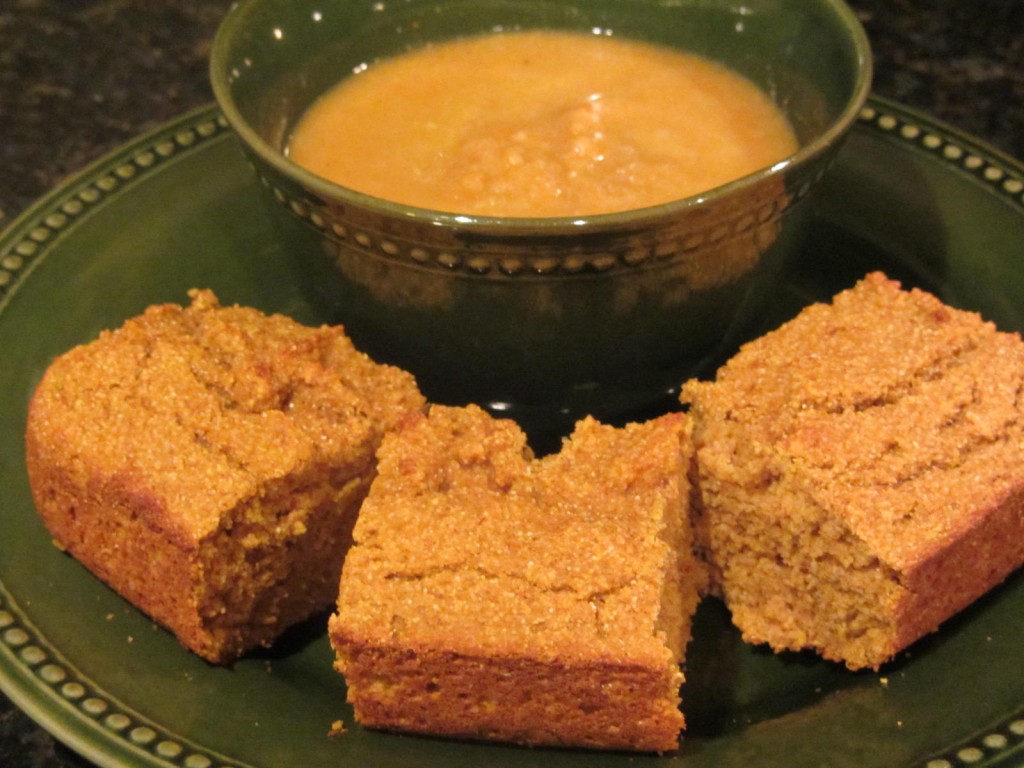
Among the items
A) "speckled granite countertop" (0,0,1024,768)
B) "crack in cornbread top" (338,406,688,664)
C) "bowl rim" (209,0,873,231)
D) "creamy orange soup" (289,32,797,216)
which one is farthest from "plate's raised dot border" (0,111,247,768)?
"speckled granite countertop" (0,0,1024,768)

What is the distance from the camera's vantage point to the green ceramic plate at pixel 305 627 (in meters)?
1.54

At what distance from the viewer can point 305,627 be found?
5.96 feet

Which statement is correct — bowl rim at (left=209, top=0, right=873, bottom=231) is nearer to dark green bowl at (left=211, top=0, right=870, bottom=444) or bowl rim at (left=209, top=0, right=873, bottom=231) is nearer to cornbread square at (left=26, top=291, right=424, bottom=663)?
dark green bowl at (left=211, top=0, right=870, bottom=444)

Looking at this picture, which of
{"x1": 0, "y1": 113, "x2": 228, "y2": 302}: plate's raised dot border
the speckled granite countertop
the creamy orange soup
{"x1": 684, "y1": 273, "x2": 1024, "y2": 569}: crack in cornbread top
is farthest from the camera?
the speckled granite countertop

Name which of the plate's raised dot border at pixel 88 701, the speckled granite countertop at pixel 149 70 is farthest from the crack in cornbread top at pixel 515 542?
the speckled granite countertop at pixel 149 70

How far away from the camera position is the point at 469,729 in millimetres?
1572

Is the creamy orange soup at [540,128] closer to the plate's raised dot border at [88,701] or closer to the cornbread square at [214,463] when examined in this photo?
the cornbread square at [214,463]

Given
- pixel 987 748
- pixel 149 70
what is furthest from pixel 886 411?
pixel 149 70

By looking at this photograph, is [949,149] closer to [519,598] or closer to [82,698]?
[519,598]

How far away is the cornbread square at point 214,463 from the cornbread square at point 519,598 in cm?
13

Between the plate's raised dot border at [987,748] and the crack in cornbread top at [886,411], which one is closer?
the plate's raised dot border at [987,748]

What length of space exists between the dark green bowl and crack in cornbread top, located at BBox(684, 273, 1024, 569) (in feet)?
0.49

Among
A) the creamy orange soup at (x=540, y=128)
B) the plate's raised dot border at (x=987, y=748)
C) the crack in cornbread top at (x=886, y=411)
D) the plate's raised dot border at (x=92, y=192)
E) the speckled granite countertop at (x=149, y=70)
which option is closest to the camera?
the plate's raised dot border at (x=987, y=748)

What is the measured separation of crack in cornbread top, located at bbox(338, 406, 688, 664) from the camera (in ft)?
4.89
